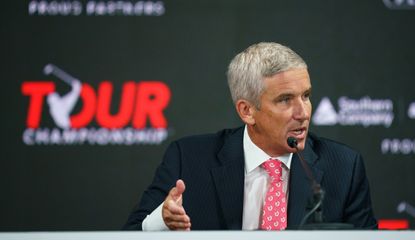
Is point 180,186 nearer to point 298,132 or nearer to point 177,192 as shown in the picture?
point 177,192

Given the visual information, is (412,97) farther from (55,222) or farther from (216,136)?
(55,222)

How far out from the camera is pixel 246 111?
3064mm

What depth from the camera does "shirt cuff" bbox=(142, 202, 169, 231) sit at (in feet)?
8.55

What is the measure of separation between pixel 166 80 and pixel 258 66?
115 centimetres

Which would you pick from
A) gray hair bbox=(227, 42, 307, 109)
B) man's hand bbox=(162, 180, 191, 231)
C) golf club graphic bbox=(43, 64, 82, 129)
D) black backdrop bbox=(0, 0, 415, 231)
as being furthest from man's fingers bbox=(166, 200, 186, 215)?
golf club graphic bbox=(43, 64, 82, 129)

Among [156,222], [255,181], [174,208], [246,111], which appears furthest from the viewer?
[246,111]

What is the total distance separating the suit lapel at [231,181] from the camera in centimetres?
288

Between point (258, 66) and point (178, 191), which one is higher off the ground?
point (258, 66)

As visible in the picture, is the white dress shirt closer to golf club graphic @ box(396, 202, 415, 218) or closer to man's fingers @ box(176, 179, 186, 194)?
man's fingers @ box(176, 179, 186, 194)

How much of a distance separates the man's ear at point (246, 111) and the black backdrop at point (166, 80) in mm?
927

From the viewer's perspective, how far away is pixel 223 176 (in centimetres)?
294

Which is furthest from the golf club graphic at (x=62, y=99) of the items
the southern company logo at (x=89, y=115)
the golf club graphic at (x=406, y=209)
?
the golf club graphic at (x=406, y=209)

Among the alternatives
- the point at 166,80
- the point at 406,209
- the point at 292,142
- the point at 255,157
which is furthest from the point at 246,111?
the point at 406,209

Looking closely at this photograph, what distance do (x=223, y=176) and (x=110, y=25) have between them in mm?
1428
